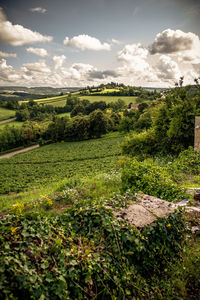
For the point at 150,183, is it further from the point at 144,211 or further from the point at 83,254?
the point at 83,254

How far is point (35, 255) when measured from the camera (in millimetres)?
2555

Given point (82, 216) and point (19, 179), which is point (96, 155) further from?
point (82, 216)

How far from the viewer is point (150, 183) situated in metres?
6.45

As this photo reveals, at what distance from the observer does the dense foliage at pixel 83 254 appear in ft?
7.36

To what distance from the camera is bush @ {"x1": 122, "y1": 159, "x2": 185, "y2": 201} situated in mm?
6093

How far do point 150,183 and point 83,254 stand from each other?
14.1ft

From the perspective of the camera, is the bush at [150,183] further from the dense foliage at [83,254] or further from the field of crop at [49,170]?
the field of crop at [49,170]

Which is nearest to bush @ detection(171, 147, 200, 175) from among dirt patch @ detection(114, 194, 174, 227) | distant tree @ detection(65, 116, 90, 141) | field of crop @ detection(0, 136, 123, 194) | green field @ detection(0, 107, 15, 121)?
dirt patch @ detection(114, 194, 174, 227)

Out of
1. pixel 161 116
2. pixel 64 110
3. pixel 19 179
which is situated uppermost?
pixel 64 110

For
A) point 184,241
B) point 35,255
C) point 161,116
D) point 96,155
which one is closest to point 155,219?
point 184,241

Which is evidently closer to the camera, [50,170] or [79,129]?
[50,170]

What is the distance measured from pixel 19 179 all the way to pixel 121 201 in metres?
30.5

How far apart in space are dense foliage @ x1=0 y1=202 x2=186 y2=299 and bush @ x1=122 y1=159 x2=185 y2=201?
224 centimetres

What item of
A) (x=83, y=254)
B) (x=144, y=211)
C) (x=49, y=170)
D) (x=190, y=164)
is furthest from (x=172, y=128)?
(x=49, y=170)
